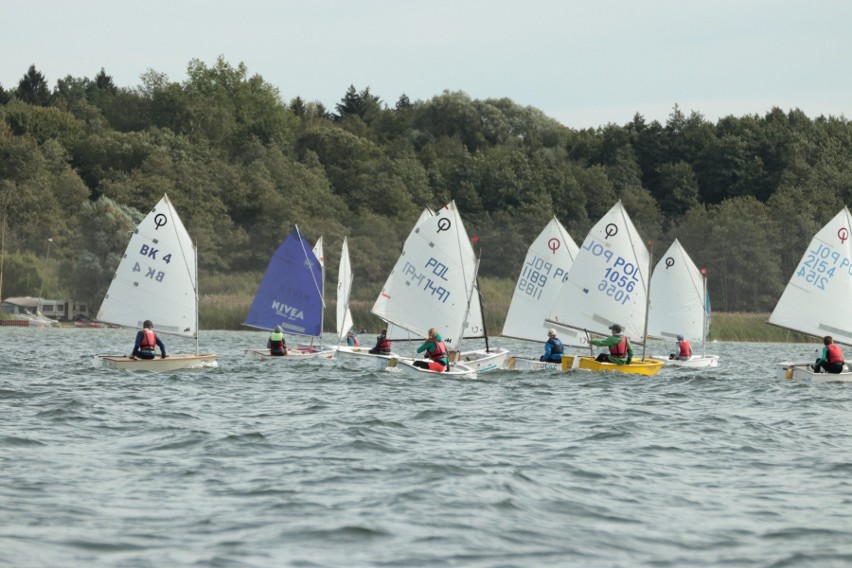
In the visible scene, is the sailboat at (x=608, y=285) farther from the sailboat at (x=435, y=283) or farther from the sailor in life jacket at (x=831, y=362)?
the sailor in life jacket at (x=831, y=362)

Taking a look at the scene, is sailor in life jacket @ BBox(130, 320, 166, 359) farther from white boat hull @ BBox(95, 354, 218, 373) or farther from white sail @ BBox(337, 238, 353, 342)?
white sail @ BBox(337, 238, 353, 342)

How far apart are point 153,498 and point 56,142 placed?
104252 mm

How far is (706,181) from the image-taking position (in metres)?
126

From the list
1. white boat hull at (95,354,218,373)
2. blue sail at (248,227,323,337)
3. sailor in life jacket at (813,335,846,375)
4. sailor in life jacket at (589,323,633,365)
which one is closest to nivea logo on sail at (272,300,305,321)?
blue sail at (248,227,323,337)

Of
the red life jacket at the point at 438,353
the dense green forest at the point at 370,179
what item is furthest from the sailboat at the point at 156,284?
the dense green forest at the point at 370,179

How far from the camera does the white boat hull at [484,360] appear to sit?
34816 millimetres

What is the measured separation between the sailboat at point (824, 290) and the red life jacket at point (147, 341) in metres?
15.9

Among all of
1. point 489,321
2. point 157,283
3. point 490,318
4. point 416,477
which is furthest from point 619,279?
point 490,318

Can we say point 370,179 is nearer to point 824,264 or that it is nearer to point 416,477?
point 824,264

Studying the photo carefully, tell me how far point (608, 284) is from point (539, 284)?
20.7 feet

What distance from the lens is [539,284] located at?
43281mm

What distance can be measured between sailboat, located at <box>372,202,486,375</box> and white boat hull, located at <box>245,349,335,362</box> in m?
4.10

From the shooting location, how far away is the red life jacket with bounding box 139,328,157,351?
107 ft

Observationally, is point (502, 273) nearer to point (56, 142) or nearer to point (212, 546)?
point (56, 142)
